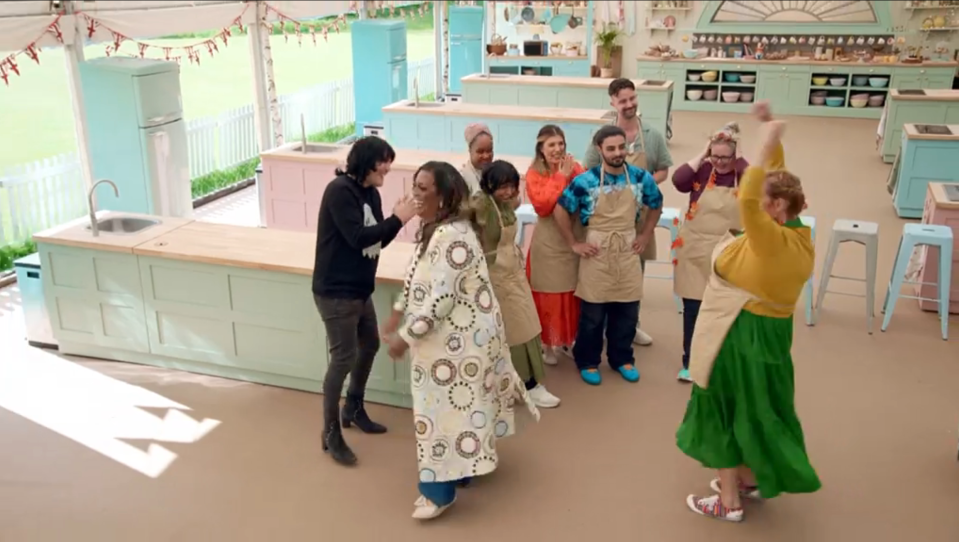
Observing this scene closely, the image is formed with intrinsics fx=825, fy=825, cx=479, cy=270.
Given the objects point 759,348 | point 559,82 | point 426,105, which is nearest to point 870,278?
point 759,348

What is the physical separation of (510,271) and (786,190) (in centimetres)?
144

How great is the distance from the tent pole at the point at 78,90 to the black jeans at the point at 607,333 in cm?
422

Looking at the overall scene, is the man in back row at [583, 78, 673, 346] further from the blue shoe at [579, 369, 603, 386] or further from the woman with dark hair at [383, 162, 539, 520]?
the woman with dark hair at [383, 162, 539, 520]

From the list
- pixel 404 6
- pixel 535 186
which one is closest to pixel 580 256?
pixel 535 186

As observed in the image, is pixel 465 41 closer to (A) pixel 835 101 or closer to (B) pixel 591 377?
(A) pixel 835 101

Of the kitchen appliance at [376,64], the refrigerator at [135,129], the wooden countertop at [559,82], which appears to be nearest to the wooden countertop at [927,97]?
the wooden countertop at [559,82]

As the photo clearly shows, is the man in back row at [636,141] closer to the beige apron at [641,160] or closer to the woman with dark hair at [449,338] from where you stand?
the beige apron at [641,160]

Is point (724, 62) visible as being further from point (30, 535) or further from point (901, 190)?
point (30, 535)

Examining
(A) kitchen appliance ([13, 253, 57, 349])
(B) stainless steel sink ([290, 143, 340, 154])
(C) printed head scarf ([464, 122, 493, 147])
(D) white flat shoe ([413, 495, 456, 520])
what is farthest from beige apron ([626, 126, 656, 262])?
(A) kitchen appliance ([13, 253, 57, 349])

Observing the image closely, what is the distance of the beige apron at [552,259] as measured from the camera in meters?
4.51

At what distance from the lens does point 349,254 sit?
3.59 metres

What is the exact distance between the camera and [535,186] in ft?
14.4

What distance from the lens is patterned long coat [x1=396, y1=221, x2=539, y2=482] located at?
3115 millimetres

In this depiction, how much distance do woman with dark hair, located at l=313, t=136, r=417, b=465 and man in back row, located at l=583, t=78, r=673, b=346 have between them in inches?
60.6
